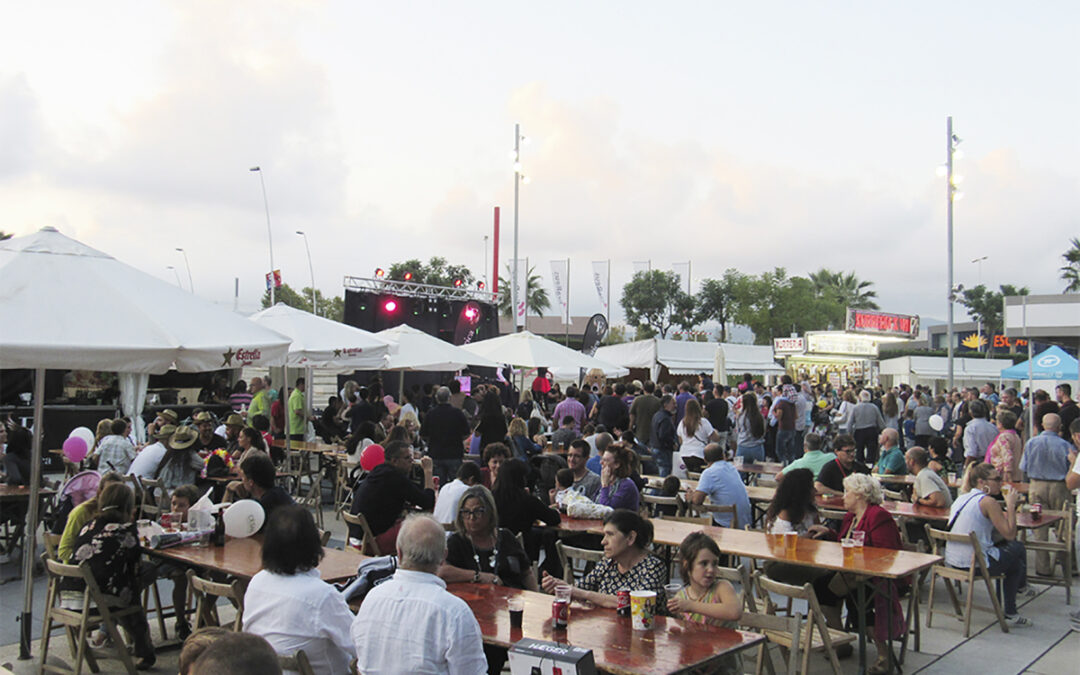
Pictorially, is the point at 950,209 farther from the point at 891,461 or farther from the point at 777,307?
the point at 777,307

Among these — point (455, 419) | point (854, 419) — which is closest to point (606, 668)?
point (455, 419)

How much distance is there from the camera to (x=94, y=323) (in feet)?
14.9

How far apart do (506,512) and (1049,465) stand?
5.81 meters

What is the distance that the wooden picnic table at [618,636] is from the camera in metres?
3.32

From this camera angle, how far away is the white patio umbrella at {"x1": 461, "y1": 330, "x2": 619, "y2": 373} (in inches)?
526

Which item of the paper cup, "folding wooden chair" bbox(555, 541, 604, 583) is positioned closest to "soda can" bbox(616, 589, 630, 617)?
the paper cup

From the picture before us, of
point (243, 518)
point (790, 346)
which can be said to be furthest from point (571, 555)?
point (790, 346)

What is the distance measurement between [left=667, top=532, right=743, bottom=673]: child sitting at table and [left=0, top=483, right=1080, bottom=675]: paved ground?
160 cm

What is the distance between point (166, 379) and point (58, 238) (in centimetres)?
2015

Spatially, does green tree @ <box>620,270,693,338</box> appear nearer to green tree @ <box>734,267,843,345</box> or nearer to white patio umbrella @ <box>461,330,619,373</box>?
green tree @ <box>734,267,843,345</box>

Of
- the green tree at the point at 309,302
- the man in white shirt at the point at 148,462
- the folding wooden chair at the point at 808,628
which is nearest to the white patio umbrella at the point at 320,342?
the man in white shirt at the point at 148,462

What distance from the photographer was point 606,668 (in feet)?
10.6

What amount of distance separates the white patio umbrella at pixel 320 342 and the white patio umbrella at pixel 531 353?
2969mm

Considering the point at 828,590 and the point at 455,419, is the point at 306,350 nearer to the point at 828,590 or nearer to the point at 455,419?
the point at 455,419
